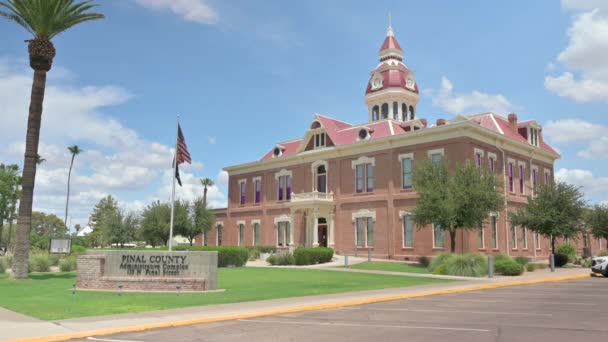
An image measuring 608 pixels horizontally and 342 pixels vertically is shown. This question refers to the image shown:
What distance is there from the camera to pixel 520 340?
9367 mm

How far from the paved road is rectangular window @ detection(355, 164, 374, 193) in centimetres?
2792

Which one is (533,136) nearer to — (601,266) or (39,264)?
(601,266)

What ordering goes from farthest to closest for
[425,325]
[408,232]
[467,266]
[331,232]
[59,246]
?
[331,232] → [408,232] → [59,246] → [467,266] → [425,325]

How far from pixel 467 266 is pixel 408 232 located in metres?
12.2

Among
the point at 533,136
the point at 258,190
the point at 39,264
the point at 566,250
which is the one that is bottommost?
the point at 39,264

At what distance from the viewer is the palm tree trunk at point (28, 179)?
23.6m

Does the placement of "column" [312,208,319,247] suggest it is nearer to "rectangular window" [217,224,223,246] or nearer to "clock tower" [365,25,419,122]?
"clock tower" [365,25,419,122]

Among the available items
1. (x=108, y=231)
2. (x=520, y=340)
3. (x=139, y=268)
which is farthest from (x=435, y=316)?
(x=108, y=231)

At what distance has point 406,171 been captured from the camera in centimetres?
4144

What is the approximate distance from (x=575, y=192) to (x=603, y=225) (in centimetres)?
Result: 1247

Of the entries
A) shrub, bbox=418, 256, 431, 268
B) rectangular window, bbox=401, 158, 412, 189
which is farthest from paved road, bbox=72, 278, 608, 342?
rectangular window, bbox=401, 158, 412, 189

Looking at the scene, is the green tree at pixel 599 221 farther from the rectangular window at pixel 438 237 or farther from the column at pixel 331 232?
the column at pixel 331 232

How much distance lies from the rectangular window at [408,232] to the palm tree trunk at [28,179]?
26.3m

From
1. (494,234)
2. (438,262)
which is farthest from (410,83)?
(438,262)
